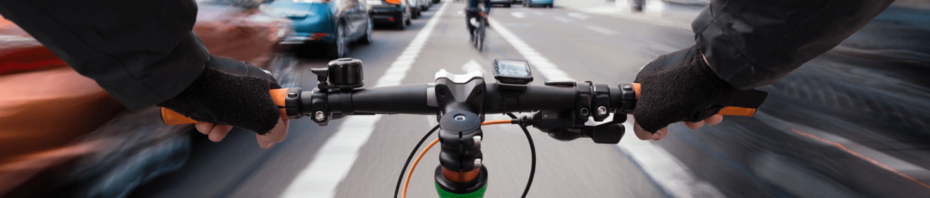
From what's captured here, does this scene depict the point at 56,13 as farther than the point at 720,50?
No

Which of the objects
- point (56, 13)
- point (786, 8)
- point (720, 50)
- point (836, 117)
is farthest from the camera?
point (836, 117)

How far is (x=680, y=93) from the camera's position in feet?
3.44

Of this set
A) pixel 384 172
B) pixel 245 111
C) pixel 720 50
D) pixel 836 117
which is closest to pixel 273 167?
pixel 384 172

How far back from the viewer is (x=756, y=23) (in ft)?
2.85

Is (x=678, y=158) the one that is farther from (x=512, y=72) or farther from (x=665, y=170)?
(x=512, y=72)

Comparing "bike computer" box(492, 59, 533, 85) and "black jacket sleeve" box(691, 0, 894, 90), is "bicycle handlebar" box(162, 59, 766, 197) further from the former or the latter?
"black jacket sleeve" box(691, 0, 894, 90)

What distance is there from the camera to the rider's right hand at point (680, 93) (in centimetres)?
104

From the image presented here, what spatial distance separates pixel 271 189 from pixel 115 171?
0.80 m

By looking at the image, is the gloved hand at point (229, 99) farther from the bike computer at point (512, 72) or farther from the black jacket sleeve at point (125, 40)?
the bike computer at point (512, 72)

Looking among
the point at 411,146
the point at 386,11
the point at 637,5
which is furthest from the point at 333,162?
the point at 637,5

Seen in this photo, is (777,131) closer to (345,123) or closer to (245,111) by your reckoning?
(345,123)

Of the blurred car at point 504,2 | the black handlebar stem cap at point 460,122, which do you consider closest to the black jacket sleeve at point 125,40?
the black handlebar stem cap at point 460,122

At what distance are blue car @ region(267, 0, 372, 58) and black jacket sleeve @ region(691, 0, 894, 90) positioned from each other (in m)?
5.62

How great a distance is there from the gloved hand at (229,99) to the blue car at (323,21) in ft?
16.7
